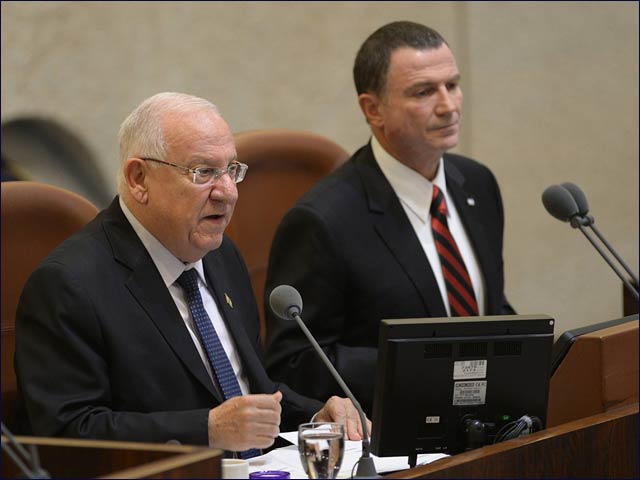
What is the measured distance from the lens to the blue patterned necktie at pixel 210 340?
2.80 m

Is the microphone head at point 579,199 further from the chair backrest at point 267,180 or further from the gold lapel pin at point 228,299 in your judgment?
the chair backrest at point 267,180

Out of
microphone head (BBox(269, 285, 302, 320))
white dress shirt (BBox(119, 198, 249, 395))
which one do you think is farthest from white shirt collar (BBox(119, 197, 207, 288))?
microphone head (BBox(269, 285, 302, 320))

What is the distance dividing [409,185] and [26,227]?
127cm

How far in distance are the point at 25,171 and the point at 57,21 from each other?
66 centimetres

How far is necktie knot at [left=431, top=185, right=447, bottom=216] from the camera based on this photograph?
3842mm

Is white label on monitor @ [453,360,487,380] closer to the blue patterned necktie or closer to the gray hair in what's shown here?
the blue patterned necktie

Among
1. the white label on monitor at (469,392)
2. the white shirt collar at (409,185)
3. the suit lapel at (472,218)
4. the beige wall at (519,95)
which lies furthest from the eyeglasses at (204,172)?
the beige wall at (519,95)

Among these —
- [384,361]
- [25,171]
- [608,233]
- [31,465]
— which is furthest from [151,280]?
[608,233]

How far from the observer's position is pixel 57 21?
4832mm

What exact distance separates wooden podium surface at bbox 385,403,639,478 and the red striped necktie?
1178 mm

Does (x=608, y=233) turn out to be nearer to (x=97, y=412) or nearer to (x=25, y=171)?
(x=25, y=171)

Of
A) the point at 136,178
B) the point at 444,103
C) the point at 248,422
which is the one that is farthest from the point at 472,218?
the point at 248,422

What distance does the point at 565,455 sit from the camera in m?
2.38

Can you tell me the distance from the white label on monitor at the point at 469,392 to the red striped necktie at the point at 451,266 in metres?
1.28
